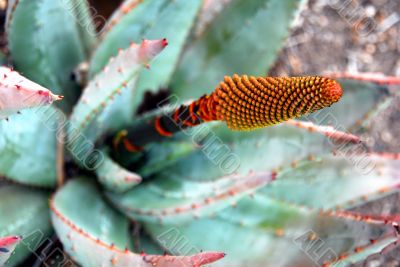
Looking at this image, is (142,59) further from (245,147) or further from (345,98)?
(345,98)

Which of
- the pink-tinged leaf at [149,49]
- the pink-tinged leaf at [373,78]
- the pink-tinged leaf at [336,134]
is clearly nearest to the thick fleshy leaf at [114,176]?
the pink-tinged leaf at [149,49]

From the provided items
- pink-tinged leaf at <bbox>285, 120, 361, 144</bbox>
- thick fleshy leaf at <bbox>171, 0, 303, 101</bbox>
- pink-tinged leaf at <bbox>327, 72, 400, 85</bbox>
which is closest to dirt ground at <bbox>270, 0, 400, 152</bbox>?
thick fleshy leaf at <bbox>171, 0, 303, 101</bbox>

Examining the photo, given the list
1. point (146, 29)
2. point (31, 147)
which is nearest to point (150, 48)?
point (146, 29)

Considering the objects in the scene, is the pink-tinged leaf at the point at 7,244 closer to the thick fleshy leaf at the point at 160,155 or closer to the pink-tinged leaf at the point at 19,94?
the pink-tinged leaf at the point at 19,94

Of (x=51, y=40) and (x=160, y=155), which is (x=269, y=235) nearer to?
(x=160, y=155)

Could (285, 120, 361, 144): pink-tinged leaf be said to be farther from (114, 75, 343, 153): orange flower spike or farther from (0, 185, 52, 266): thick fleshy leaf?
(0, 185, 52, 266): thick fleshy leaf

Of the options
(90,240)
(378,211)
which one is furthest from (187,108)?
(378,211)
